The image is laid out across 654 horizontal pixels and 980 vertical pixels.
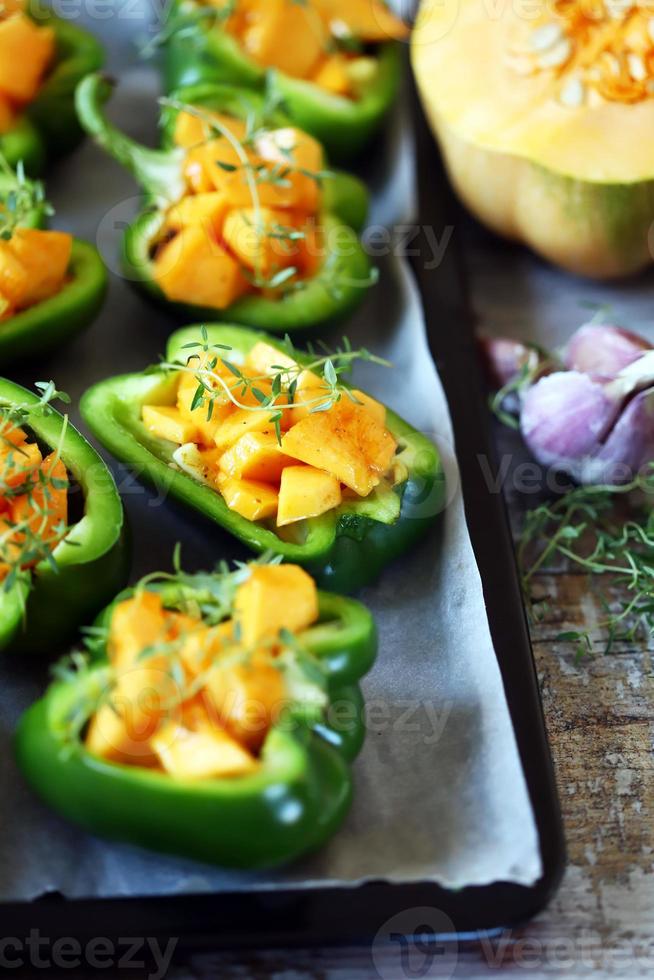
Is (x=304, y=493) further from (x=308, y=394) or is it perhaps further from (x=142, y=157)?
(x=142, y=157)

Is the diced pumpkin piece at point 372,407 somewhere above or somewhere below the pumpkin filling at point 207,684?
below

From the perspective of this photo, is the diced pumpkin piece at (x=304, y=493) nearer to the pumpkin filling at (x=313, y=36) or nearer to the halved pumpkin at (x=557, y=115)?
the halved pumpkin at (x=557, y=115)

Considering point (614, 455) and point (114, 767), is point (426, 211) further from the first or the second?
point (114, 767)

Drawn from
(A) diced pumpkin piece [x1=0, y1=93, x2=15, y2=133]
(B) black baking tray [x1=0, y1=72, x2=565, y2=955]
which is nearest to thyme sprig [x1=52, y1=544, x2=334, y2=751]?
(B) black baking tray [x1=0, y1=72, x2=565, y2=955]

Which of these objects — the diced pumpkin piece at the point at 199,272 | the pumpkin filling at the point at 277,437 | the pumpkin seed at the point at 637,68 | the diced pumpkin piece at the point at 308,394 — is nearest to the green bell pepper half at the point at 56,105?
the diced pumpkin piece at the point at 199,272

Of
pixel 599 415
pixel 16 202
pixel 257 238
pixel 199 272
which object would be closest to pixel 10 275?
pixel 16 202

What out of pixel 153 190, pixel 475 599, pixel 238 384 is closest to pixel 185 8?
pixel 153 190
